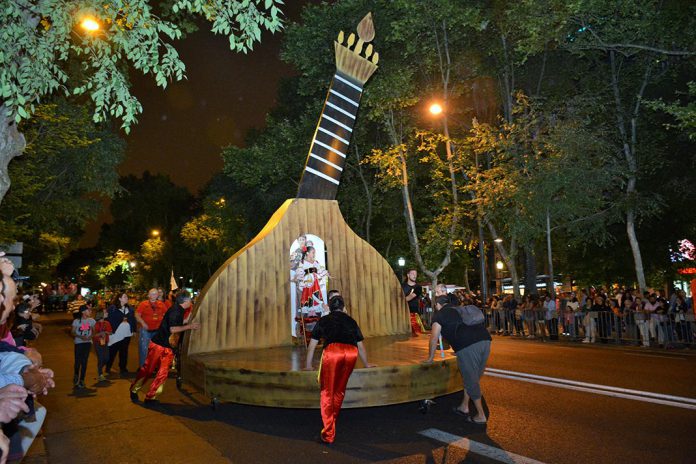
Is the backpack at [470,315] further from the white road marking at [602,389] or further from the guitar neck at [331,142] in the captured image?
the guitar neck at [331,142]

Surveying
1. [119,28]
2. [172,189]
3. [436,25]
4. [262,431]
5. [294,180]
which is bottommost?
[262,431]

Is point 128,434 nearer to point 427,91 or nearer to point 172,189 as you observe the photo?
point 427,91

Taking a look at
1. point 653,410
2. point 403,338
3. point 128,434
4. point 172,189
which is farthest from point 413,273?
point 172,189

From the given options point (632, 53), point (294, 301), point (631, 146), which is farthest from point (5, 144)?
point (631, 146)

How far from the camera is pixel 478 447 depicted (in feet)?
18.5

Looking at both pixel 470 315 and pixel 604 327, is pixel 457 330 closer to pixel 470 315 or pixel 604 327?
pixel 470 315

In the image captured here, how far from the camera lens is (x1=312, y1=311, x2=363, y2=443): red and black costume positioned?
5914 millimetres

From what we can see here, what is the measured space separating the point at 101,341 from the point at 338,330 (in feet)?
23.4

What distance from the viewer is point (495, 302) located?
21.5 metres

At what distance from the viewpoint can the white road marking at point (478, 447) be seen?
16.9ft

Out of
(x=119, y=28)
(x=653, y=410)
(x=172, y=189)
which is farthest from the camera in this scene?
(x=172, y=189)

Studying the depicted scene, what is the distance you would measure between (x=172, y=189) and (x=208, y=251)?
21916mm

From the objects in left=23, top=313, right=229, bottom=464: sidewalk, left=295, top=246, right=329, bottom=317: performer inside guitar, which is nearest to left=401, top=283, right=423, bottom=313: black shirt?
left=295, top=246, right=329, bottom=317: performer inside guitar

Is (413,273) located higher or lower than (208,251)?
lower
